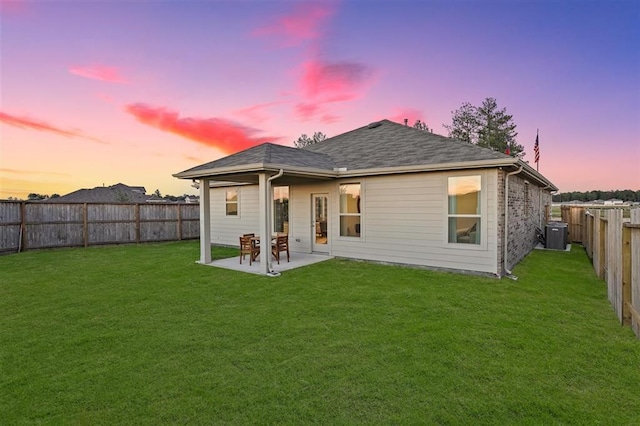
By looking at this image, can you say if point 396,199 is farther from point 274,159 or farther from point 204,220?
point 204,220

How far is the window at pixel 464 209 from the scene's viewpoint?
7.39 m

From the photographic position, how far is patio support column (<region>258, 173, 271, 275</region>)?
7661 millimetres

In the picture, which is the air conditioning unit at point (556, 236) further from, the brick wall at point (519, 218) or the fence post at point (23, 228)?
Result: the fence post at point (23, 228)

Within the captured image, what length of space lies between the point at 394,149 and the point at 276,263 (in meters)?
4.94

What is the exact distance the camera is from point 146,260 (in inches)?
387

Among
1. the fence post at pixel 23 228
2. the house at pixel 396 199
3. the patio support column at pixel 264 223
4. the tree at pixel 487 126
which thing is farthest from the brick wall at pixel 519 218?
the tree at pixel 487 126

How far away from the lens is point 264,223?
7.80 m

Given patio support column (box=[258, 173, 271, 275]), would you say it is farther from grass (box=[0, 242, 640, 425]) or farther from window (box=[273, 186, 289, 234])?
window (box=[273, 186, 289, 234])

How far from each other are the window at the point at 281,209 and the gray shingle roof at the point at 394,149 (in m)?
2.14

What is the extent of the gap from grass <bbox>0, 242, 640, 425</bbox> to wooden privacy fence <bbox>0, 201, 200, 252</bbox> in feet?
20.0

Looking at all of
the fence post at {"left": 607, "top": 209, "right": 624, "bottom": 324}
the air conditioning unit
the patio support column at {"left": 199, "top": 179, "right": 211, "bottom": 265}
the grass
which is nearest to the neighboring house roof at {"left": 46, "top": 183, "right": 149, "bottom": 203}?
the patio support column at {"left": 199, "top": 179, "right": 211, "bottom": 265}

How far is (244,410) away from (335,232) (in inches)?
293

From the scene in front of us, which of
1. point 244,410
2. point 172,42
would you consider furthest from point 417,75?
point 244,410

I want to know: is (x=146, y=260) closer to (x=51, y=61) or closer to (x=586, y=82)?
(x=51, y=61)
